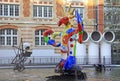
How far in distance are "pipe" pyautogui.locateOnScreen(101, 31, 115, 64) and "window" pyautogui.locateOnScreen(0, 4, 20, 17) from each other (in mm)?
12066

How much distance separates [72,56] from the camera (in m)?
19.0

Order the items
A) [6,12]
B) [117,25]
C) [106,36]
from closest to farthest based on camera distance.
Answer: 1. [106,36]
2. [6,12]
3. [117,25]

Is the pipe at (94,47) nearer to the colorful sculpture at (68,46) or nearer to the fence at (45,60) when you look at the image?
the fence at (45,60)

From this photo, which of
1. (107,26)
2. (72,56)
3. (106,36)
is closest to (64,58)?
(72,56)

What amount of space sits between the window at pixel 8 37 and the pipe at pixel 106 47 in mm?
11508

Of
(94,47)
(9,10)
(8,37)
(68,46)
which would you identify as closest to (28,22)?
(9,10)

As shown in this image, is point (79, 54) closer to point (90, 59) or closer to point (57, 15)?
point (90, 59)

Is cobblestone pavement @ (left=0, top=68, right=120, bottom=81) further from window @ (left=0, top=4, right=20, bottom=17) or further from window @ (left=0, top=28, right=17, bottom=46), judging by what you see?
window @ (left=0, top=4, right=20, bottom=17)

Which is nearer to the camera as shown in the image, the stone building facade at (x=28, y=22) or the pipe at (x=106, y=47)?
the pipe at (x=106, y=47)

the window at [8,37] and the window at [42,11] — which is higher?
the window at [42,11]

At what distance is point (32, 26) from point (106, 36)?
10119mm

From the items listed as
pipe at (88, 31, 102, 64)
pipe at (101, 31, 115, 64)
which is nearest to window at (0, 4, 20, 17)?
pipe at (88, 31, 102, 64)

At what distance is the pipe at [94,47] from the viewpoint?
4328 cm

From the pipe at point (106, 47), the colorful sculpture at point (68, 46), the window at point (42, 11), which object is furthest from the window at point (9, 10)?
the colorful sculpture at point (68, 46)
